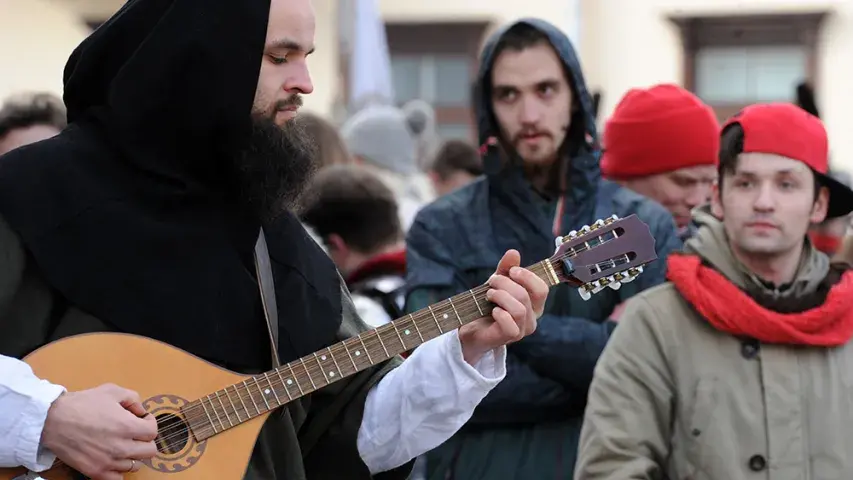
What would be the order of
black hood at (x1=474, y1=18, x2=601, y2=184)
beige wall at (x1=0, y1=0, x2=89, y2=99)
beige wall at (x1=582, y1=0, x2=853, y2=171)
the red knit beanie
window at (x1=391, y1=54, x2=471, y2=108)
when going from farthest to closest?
window at (x1=391, y1=54, x2=471, y2=108) → beige wall at (x1=582, y1=0, x2=853, y2=171) → beige wall at (x1=0, y1=0, x2=89, y2=99) → the red knit beanie → black hood at (x1=474, y1=18, x2=601, y2=184)

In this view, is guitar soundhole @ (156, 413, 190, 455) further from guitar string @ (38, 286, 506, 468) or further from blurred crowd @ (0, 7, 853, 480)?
blurred crowd @ (0, 7, 853, 480)

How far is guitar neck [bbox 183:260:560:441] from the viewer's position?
2.92 metres

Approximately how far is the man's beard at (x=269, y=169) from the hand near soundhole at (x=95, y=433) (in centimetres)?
51

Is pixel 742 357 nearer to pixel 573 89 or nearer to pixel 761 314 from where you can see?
pixel 761 314

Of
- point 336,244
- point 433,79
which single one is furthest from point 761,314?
point 433,79

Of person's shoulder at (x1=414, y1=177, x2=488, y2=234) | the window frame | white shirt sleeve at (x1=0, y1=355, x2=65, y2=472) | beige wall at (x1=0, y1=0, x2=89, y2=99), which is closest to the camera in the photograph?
white shirt sleeve at (x1=0, y1=355, x2=65, y2=472)

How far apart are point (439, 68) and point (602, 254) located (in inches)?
620

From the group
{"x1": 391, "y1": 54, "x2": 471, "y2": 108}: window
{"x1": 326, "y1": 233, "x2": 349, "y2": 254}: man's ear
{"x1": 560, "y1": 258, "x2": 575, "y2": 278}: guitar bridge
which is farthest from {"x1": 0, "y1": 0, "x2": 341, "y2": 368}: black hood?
{"x1": 391, "y1": 54, "x2": 471, "y2": 108}: window

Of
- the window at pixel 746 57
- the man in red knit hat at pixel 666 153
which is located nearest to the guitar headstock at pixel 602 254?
the man in red knit hat at pixel 666 153

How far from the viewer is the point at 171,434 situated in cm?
289

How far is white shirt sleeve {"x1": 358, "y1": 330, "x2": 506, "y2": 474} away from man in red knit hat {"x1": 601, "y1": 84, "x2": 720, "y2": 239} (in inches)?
→ 89.9

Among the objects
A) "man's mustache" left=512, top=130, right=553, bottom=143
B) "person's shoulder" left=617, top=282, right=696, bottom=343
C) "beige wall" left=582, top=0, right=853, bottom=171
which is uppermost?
"man's mustache" left=512, top=130, right=553, bottom=143

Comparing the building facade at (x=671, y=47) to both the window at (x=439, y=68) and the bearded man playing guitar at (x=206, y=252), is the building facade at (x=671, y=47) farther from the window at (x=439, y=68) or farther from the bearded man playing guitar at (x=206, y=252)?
the bearded man playing guitar at (x=206, y=252)

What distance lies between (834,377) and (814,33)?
14.2m
